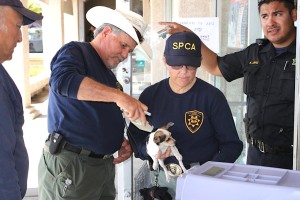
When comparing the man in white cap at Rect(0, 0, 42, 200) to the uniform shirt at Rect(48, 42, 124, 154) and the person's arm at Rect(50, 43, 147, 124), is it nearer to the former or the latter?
the person's arm at Rect(50, 43, 147, 124)

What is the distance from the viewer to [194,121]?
6.59 ft

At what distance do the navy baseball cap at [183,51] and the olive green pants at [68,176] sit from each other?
0.74 metres

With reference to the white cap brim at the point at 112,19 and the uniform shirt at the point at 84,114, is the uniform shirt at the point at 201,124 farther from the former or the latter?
the white cap brim at the point at 112,19

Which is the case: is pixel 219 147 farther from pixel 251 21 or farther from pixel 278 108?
pixel 251 21

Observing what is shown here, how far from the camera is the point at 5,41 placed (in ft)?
5.04

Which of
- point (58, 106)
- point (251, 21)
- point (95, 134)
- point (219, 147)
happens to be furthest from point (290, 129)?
point (251, 21)

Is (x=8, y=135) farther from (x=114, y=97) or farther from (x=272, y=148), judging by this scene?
(x=272, y=148)

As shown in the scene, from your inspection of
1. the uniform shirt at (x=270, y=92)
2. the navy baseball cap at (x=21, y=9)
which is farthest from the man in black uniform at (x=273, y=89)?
the navy baseball cap at (x=21, y=9)

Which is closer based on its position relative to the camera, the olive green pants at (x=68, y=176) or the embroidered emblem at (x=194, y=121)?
the embroidered emblem at (x=194, y=121)

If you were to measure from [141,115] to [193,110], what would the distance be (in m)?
0.45

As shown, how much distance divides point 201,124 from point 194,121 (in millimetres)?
39

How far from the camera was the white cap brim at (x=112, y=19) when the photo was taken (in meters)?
2.07

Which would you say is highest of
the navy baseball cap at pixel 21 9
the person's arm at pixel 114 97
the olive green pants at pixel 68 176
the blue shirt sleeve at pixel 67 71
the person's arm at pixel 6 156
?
the navy baseball cap at pixel 21 9

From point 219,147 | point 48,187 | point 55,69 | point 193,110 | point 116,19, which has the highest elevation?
point 116,19
